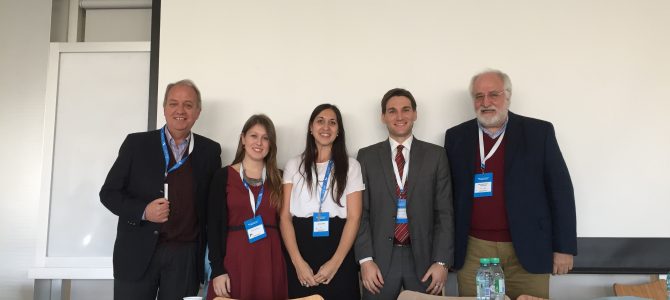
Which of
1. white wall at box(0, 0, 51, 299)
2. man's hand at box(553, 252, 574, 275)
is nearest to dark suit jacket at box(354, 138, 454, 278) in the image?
man's hand at box(553, 252, 574, 275)

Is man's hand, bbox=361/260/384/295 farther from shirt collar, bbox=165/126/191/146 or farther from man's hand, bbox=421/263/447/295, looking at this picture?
shirt collar, bbox=165/126/191/146

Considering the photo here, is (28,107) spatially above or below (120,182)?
above

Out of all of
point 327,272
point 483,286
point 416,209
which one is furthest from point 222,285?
point 483,286

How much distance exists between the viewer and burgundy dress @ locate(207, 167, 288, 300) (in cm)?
269

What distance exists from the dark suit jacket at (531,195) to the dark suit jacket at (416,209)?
0.31 ft

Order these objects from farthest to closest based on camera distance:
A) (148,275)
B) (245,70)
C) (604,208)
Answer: (245,70) → (604,208) → (148,275)

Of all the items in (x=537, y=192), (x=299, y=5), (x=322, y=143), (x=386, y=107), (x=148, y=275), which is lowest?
(x=148, y=275)

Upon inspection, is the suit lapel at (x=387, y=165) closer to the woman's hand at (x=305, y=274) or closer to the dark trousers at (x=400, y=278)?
the dark trousers at (x=400, y=278)

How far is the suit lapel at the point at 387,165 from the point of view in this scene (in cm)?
282

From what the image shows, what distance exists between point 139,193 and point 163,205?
25cm

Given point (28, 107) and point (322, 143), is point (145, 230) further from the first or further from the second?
point (28, 107)

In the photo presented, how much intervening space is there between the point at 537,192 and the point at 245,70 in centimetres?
209

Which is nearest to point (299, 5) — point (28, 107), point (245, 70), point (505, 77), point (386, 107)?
point (245, 70)

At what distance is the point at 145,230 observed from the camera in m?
2.73
